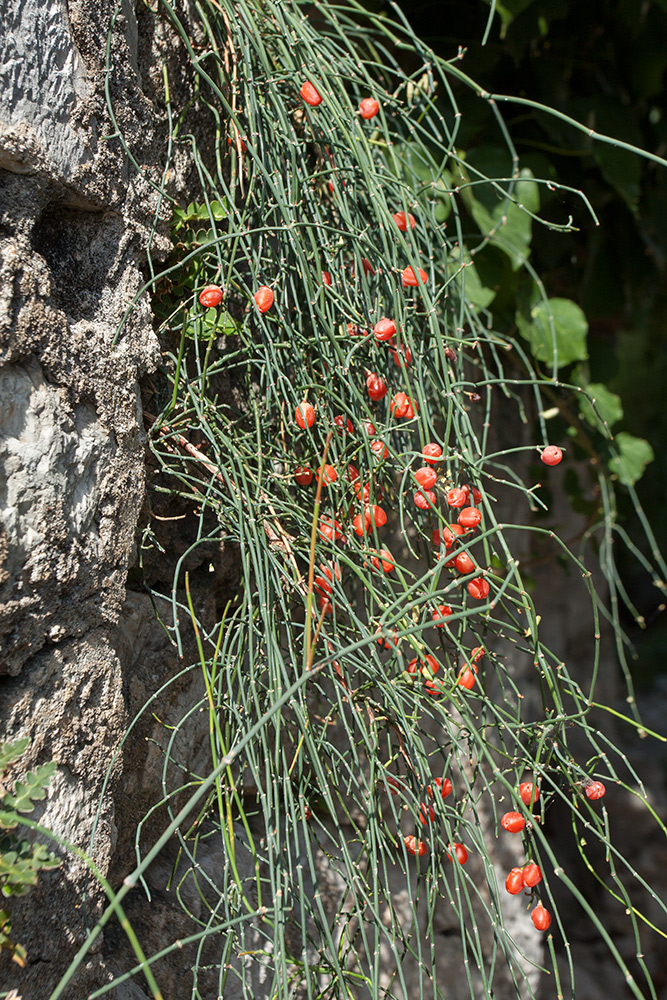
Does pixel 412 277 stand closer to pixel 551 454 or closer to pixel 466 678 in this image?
pixel 551 454

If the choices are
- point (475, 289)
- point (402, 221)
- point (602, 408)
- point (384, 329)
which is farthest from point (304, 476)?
point (602, 408)

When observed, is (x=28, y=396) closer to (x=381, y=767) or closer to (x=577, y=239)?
(x=381, y=767)

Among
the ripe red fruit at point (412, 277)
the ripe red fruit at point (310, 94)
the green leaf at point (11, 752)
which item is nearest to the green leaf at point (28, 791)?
the green leaf at point (11, 752)

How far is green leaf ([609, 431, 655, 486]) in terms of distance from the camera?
48.6 inches

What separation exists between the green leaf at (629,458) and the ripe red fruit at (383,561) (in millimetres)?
626

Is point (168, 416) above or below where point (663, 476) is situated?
above

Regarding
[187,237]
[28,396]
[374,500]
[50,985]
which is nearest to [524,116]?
[187,237]

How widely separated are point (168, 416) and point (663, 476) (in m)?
1.72

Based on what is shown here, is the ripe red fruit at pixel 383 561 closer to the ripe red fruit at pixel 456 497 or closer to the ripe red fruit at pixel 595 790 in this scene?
the ripe red fruit at pixel 456 497

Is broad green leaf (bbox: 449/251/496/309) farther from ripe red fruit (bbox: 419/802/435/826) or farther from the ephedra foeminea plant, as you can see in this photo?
ripe red fruit (bbox: 419/802/435/826)

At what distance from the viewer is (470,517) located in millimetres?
730

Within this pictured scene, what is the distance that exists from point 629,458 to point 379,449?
0.66 m

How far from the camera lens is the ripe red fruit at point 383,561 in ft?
2.33

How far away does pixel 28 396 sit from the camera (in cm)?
62
